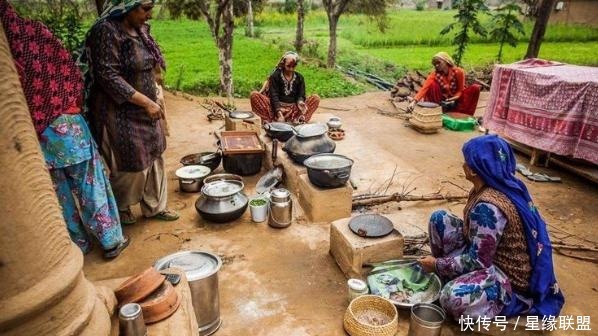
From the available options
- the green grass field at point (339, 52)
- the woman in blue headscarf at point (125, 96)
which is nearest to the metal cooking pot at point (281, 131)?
the woman in blue headscarf at point (125, 96)

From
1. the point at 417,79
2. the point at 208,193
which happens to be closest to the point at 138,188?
the point at 208,193

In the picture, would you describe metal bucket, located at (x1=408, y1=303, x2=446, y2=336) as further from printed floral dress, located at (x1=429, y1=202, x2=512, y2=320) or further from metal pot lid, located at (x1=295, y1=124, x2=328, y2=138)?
metal pot lid, located at (x1=295, y1=124, x2=328, y2=138)

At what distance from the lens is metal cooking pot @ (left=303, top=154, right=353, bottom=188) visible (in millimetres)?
3551

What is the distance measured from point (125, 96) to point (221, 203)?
48.9 inches

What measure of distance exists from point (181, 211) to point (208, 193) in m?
0.55

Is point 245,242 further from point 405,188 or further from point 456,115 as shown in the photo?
point 456,115

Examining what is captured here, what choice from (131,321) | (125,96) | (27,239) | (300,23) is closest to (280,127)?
(125,96)

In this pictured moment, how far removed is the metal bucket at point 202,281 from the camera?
234 centimetres

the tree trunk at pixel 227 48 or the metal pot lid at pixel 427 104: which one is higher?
the tree trunk at pixel 227 48

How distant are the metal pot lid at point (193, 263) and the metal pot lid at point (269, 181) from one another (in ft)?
5.89

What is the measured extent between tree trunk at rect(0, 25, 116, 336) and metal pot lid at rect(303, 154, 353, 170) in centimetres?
250

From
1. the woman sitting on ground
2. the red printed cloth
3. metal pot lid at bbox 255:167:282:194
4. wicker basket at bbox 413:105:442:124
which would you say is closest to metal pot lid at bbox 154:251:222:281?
metal pot lid at bbox 255:167:282:194

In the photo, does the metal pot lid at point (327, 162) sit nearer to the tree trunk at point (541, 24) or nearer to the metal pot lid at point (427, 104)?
the metal pot lid at point (427, 104)

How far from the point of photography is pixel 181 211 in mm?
4023
